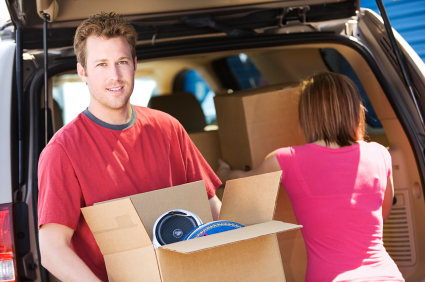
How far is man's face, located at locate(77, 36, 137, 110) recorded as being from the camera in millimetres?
1481

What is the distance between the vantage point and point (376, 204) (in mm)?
1709

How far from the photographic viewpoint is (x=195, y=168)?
174cm

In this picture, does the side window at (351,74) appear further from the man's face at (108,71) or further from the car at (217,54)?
the man's face at (108,71)

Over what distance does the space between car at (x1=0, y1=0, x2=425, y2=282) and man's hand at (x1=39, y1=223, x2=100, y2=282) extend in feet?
0.75

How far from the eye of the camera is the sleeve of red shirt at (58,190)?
1.28 metres

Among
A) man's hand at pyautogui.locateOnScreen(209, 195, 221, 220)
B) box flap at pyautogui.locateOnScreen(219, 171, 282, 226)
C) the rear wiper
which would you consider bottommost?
man's hand at pyautogui.locateOnScreen(209, 195, 221, 220)

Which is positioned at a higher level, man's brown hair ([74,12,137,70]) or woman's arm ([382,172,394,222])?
man's brown hair ([74,12,137,70])

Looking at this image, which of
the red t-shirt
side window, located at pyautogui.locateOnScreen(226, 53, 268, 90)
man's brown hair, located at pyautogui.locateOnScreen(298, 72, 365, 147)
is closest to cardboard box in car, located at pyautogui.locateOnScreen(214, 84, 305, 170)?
man's brown hair, located at pyautogui.locateOnScreen(298, 72, 365, 147)

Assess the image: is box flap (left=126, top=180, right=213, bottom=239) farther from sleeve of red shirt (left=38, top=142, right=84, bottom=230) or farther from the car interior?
the car interior

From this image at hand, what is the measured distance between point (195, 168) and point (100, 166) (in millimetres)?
425

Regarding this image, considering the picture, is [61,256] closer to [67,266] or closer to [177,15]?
[67,266]

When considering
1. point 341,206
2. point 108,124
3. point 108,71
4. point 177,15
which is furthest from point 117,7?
point 341,206

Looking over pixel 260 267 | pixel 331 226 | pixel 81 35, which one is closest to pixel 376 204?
pixel 331 226

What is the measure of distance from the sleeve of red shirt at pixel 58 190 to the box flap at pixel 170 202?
0.21 metres
